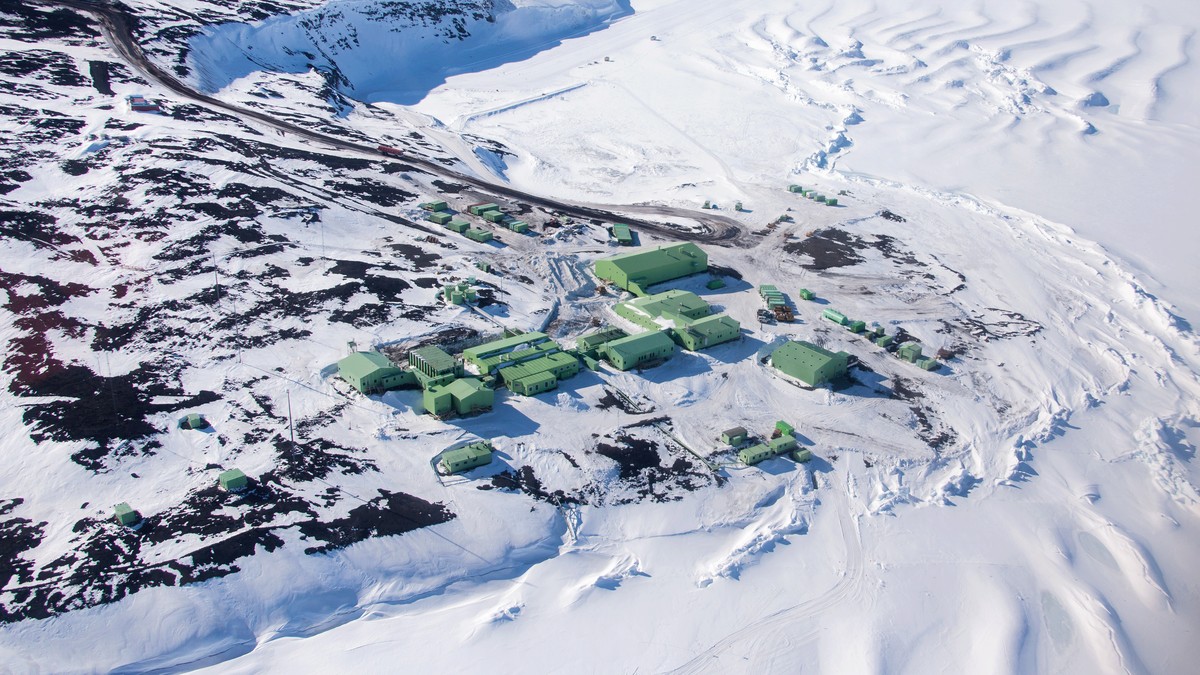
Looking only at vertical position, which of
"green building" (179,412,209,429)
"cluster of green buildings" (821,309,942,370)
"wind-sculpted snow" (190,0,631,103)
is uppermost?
"wind-sculpted snow" (190,0,631,103)

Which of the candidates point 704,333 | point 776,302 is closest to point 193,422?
point 704,333

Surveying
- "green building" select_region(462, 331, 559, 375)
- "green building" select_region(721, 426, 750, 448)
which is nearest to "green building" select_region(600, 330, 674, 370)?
"green building" select_region(462, 331, 559, 375)

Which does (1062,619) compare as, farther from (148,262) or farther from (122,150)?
(122,150)

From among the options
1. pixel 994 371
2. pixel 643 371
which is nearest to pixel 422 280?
pixel 643 371

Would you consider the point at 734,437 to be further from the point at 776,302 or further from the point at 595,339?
the point at 776,302

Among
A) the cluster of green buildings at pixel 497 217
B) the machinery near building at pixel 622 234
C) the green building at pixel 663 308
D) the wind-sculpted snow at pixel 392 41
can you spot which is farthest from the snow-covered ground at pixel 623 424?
the wind-sculpted snow at pixel 392 41

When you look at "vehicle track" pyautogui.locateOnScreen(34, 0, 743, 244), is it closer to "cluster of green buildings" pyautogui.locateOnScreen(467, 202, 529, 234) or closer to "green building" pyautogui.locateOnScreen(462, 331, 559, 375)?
"cluster of green buildings" pyautogui.locateOnScreen(467, 202, 529, 234)

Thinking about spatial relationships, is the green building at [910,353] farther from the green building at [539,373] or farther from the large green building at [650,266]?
the green building at [539,373]
